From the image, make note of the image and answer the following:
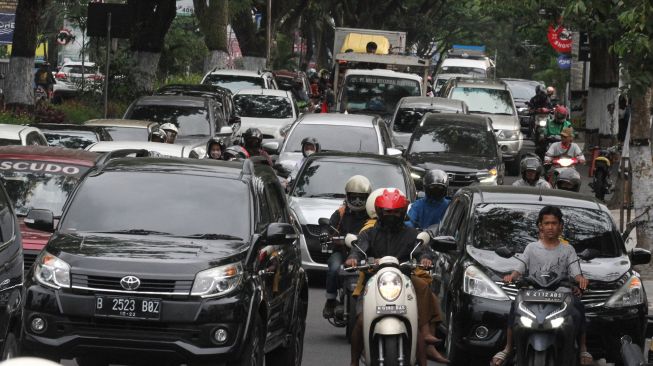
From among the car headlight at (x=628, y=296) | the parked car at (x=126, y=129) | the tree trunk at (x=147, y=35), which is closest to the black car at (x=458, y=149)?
the parked car at (x=126, y=129)

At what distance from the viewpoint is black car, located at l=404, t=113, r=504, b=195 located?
82.7 ft

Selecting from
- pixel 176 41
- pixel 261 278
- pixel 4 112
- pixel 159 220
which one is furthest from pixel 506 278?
pixel 176 41

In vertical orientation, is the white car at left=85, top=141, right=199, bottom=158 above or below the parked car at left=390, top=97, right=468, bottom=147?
above

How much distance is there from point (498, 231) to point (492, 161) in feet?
43.5

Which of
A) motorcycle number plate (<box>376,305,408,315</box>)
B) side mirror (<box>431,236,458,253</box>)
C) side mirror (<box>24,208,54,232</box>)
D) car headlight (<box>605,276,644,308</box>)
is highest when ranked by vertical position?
side mirror (<box>24,208,54,232</box>)

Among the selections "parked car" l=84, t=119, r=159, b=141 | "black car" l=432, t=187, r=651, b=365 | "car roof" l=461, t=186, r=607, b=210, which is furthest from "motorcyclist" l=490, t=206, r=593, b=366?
"parked car" l=84, t=119, r=159, b=141

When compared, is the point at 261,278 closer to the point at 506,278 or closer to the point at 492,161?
the point at 506,278

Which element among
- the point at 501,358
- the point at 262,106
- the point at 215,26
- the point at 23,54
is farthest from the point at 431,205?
the point at 215,26

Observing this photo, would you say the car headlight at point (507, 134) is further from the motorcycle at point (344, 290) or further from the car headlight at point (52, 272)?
the car headlight at point (52, 272)

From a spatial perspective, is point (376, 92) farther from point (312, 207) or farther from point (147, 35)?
point (312, 207)

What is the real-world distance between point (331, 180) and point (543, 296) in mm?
9252

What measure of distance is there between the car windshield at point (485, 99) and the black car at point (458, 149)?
8.83 metres

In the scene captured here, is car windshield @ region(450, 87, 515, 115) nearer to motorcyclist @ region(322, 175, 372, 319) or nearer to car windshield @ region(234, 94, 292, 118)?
car windshield @ region(234, 94, 292, 118)

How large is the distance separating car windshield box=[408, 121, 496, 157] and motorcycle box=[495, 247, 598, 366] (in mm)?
16120
